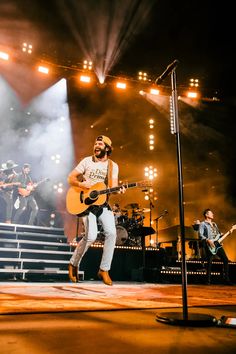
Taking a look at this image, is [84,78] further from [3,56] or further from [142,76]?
[3,56]

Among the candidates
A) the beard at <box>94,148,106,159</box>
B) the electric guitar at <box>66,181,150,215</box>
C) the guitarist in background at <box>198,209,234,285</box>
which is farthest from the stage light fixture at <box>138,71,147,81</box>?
the electric guitar at <box>66,181,150,215</box>

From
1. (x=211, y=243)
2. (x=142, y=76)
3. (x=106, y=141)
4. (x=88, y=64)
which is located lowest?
(x=211, y=243)

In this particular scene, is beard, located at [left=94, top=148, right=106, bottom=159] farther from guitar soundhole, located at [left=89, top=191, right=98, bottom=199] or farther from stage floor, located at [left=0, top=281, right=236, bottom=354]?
stage floor, located at [left=0, top=281, right=236, bottom=354]

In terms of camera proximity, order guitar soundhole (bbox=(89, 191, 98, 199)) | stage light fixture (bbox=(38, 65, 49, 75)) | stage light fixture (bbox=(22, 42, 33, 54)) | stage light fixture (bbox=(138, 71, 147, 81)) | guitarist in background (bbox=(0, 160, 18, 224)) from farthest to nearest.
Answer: stage light fixture (bbox=(138, 71, 147, 81)) → stage light fixture (bbox=(38, 65, 49, 75)) → stage light fixture (bbox=(22, 42, 33, 54)) → guitarist in background (bbox=(0, 160, 18, 224)) → guitar soundhole (bbox=(89, 191, 98, 199))

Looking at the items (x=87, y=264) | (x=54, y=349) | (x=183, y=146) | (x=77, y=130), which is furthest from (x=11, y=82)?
(x=54, y=349)

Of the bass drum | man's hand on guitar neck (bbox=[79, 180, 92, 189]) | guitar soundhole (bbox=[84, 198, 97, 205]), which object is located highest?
man's hand on guitar neck (bbox=[79, 180, 92, 189])

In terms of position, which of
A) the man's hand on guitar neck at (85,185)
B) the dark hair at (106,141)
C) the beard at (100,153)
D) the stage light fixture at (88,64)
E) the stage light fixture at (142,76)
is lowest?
the man's hand on guitar neck at (85,185)

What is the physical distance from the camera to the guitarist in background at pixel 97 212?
450cm

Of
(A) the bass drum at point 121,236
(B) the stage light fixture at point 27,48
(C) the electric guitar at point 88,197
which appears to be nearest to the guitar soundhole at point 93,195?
(C) the electric guitar at point 88,197

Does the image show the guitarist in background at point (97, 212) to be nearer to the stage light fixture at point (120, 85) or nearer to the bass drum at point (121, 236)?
the bass drum at point (121, 236)

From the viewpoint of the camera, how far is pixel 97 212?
4.55 metres

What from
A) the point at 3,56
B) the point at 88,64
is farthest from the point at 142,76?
the point at 3,56

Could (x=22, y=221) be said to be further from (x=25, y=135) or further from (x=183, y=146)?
(x=183, y=146)

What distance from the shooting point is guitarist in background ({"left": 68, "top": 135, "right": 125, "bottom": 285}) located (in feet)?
14.8
